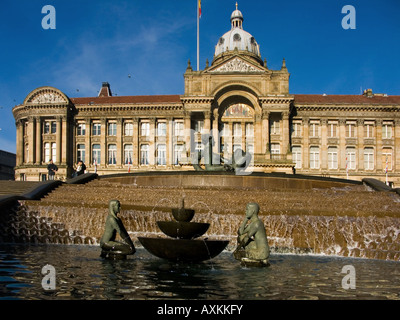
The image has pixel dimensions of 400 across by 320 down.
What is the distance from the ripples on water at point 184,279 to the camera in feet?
23.7

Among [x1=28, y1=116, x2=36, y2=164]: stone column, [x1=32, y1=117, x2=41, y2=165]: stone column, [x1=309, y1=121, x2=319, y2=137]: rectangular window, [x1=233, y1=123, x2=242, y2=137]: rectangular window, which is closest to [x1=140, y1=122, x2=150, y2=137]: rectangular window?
[x1=233, y1=123, x2=242, y2=137]: rectangular window

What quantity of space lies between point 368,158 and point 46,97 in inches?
1780

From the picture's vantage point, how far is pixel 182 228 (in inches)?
398

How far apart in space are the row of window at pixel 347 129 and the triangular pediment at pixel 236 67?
9900 mm

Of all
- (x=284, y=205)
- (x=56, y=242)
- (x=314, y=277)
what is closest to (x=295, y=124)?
(x=284, y=205)

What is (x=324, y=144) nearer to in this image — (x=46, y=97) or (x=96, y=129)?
(x=96, y=129)

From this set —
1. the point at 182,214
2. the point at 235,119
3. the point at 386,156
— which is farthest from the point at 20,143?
the point at 182,214

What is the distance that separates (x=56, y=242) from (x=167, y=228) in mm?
7187

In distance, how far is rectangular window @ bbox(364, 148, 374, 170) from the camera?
58.7m

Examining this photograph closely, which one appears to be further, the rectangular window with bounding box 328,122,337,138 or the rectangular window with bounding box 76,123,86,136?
the rectangular window with bounding box 76,123,86,136

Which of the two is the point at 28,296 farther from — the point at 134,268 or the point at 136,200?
the point at 136,200

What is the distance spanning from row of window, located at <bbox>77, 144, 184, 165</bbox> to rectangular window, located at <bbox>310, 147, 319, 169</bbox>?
1780cm

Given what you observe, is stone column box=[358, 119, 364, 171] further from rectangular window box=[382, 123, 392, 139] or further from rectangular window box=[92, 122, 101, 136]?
rectangular window box=[92, 122, 101, 136]

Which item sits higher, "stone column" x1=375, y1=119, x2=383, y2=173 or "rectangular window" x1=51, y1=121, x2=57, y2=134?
"rectangular window" x1=51, y1=121, x2=57, y2=134
